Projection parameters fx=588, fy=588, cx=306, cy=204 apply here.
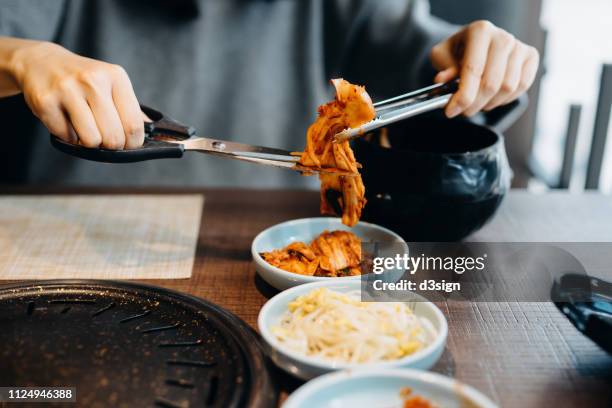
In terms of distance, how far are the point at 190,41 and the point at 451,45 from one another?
39.2 inches

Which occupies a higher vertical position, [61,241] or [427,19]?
[427,19]

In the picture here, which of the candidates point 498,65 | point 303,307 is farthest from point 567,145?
point 303,307

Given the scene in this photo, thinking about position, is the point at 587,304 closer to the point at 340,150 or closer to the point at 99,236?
the point at 340,150

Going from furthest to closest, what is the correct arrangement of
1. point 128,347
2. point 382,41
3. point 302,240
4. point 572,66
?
point 572,66 < point 382,41 < point 302,240 < point 128,347

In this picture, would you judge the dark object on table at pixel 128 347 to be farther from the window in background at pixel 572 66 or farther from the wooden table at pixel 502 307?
the window in background at pixel 572 66

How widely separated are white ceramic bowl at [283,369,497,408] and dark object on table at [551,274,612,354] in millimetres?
315

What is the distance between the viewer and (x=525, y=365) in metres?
1.08

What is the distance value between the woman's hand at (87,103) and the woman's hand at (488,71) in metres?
0.79

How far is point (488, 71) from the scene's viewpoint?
157cm

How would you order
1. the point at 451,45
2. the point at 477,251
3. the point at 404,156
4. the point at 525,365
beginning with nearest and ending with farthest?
the point at 525,365
the point at 404,156
the point at 477,251
the point at 451,45

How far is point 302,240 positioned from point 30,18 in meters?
1.22

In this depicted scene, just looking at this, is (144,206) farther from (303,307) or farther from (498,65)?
(498,65)

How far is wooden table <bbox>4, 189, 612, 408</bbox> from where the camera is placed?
1.02 m

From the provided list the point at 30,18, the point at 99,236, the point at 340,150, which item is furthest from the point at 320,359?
the point at 30,18
